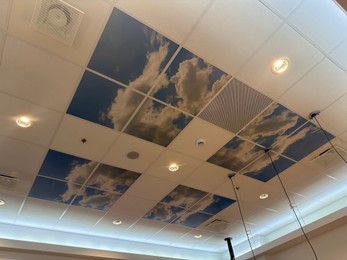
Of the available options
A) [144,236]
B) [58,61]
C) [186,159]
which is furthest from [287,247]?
[58,61]

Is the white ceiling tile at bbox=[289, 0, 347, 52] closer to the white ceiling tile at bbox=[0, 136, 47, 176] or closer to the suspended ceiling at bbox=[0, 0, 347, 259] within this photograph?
the suspended ceiling at bbox=[0, 0, 347, 259]

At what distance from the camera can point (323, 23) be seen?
232 cm

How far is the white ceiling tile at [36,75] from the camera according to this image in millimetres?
2268

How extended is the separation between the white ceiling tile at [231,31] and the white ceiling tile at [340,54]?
731 mm

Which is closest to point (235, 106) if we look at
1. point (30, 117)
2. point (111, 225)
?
point (30, 117)

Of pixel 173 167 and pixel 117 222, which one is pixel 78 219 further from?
pixel 173 167

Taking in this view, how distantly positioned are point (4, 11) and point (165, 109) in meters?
1.64

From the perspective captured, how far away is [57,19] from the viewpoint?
6.86ft

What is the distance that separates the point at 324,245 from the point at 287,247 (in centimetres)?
75

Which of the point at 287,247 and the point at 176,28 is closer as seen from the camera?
the point at 176,28

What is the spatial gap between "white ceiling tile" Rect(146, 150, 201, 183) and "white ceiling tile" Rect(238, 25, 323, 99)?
1366 millimetres

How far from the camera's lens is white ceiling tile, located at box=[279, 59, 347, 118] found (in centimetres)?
271

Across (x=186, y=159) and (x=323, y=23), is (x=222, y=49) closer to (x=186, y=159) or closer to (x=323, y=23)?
(x=323, y=23)

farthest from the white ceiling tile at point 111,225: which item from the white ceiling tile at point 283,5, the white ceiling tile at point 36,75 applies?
the white ceiling tile at point 283,5
